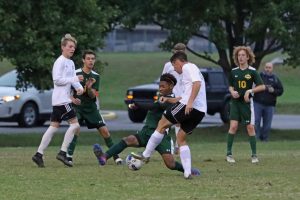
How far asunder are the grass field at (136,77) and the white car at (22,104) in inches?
443

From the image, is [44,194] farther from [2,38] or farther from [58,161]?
[2,38]

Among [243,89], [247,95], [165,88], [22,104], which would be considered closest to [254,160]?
[247,95]

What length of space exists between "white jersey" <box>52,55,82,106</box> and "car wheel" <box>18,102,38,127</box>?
46.2ft

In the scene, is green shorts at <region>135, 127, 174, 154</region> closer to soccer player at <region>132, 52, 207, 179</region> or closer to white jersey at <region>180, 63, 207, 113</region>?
soccer player at <region>132, 52, 207, 179</region>

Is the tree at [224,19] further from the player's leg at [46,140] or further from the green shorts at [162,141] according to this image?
the player's leg at [46,140]

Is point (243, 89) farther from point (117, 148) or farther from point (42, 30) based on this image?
point (42, 30)

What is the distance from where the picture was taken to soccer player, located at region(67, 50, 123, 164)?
13.8 meters

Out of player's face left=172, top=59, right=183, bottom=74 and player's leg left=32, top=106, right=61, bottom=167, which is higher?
player's face left=172, top=59, right=183, bottom=74

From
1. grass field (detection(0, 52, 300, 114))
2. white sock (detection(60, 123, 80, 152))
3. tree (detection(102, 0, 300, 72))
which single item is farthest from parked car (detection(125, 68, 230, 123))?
white sock (detection(60, 123, 80, 152))

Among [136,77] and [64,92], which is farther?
[136,77]

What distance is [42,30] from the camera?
20453 mm

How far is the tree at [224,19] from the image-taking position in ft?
75.3

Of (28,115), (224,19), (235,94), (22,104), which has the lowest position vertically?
(28,115)

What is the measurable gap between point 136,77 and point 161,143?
38919 mm
